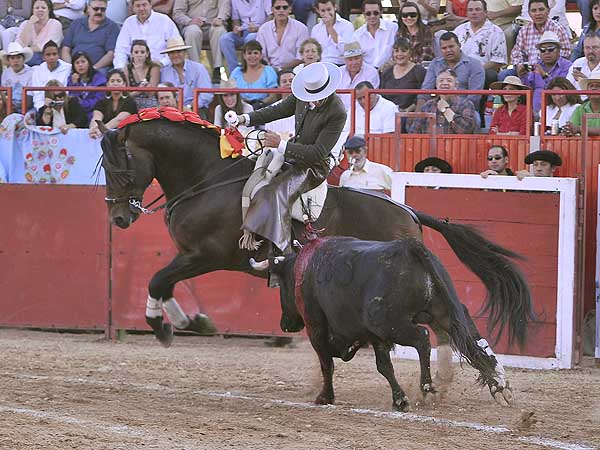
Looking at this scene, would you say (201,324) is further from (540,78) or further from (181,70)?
(181,70)

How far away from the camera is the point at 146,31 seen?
14.0 meters

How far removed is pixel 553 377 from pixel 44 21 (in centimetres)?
827

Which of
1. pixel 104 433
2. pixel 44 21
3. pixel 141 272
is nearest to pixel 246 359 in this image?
pixel 141 272

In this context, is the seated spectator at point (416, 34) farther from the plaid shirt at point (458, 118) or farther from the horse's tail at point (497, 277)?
the horse's tail at point (497, 277)

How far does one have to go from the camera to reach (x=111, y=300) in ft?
39.5

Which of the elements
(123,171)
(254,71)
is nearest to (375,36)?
(254,71)

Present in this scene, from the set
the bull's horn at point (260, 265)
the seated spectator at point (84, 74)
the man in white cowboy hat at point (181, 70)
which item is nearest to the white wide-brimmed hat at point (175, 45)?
the man in white cowboy hat at point (181, 70)

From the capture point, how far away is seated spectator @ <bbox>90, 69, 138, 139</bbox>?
485 inches

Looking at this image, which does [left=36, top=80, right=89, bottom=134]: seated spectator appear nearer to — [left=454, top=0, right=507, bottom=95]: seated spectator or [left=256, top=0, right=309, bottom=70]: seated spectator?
[left=256, top=0, right=309, bottom=70]: seated spectator

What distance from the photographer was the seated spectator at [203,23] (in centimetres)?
1406

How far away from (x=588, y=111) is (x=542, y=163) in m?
0.86

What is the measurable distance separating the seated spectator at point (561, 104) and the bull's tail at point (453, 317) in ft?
15.1

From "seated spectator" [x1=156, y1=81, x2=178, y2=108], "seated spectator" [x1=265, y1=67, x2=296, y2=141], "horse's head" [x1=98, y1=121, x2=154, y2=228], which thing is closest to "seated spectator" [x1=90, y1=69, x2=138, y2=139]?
"seated spectator" [x1=156, y1=81, x2=178, y2=108]

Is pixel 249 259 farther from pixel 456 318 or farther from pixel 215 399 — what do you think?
pixel 456 318
